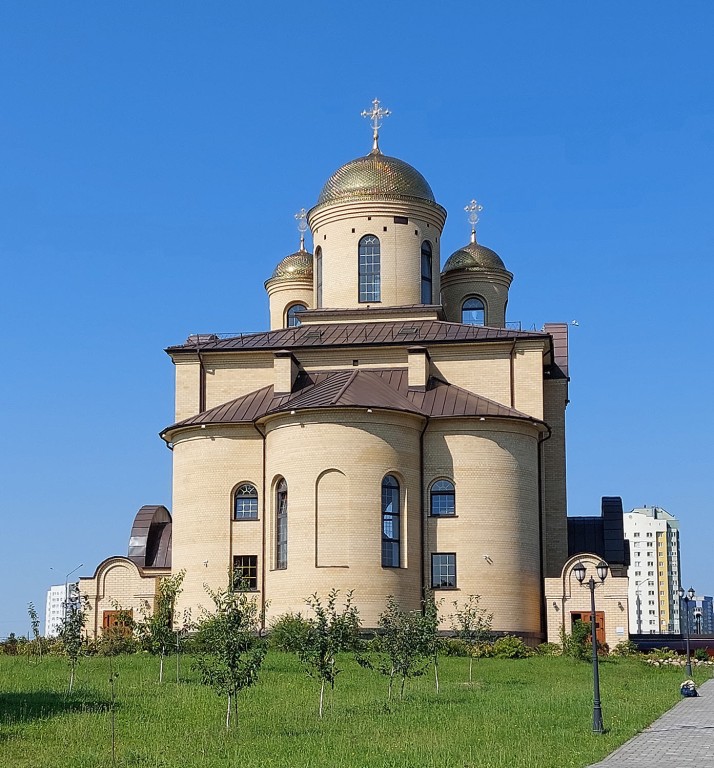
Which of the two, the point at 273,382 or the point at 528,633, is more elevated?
the point at 273,382

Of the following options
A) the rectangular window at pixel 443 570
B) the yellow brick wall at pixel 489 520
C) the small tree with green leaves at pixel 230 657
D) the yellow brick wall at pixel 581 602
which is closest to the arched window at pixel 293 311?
the yellow brick wall at pixel 489 520

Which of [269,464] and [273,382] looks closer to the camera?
[269,464]

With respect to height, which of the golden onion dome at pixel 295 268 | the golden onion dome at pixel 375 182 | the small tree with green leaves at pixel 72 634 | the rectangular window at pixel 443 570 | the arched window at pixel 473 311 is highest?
the golden onion dome at pixel 375 182

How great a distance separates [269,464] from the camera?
33.5 m

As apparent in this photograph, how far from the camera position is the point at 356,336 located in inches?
1465

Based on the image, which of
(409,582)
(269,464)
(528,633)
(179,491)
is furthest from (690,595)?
(179,491)

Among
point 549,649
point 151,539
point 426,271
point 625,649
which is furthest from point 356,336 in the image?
point 625,649

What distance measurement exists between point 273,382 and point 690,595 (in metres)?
13.7

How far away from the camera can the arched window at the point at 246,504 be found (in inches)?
1355

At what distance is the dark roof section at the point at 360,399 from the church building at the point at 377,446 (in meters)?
0.08

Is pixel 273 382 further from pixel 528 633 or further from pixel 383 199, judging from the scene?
pixel 528 633

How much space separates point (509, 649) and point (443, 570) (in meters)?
2.98

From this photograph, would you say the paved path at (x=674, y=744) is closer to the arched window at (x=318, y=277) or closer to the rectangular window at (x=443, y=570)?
the rectangular window at (x=443, y=570)

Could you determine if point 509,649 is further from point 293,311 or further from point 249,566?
point 293,311
